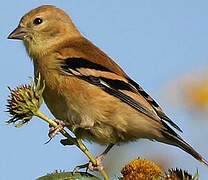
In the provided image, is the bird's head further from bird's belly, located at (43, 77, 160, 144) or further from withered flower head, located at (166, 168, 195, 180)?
withered flower head, located at (166, 168, 195, 180)

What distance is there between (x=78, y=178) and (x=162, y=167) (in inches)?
21.4

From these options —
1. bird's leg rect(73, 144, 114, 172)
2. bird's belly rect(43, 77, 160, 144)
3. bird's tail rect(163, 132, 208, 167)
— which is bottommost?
bird's tail rect(163, 132, 208, 167)

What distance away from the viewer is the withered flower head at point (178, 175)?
11.6ft

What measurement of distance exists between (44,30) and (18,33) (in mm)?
451

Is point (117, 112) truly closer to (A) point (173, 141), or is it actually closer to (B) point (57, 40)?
(A) point (173, 141)

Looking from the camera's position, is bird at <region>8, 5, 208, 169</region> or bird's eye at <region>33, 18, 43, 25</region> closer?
bird at <region>8, 5, 208, 169</region>

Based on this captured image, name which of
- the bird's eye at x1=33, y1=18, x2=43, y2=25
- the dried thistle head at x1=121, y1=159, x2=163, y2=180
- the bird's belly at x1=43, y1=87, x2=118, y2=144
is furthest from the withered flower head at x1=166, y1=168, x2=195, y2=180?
the bird's eye at x1=33, y1=18, x2=43, y2=25

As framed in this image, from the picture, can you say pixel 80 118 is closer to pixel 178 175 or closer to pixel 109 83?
pixel 109 83

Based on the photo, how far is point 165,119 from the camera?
569cm

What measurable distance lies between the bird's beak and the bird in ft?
0.03

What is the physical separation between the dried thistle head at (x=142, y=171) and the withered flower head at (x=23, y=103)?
27.0 inches

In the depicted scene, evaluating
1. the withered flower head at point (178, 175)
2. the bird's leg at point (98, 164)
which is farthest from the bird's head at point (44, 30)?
the withered flower head at point (178, 175)

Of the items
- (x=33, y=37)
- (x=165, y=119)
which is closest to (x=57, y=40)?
(x=33, y=37)

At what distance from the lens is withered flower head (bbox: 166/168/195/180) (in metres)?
3.53
